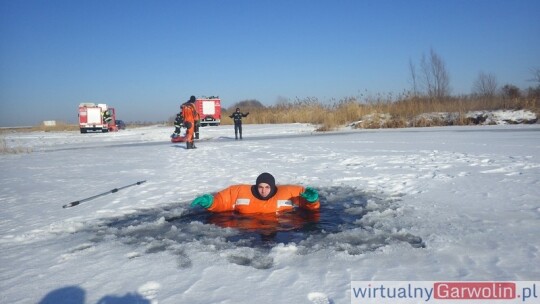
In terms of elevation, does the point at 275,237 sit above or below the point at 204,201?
below

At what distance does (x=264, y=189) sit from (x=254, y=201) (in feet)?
0.74

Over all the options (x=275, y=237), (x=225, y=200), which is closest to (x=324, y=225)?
(x=275, y=237)

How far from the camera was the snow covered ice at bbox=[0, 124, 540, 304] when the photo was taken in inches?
104

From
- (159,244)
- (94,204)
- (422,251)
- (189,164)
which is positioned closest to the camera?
(422,251)

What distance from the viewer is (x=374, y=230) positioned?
3.72 meters

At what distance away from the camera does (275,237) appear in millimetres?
3846

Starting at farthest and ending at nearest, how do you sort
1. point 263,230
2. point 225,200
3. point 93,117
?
point 93,117, point 225,200, point 263,230

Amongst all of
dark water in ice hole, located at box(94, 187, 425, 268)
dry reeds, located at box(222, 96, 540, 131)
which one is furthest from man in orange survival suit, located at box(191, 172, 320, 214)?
dry reeds, located at box(222, 96, 540, 131)

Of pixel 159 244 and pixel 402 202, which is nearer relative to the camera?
pixel 159 244

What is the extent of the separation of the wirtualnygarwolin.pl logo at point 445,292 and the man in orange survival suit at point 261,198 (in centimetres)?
227

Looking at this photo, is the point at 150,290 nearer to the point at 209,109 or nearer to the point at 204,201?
the point at 204,201

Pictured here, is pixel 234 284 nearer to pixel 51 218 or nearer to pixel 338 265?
pixel 338 265

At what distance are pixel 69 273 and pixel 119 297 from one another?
70 cm

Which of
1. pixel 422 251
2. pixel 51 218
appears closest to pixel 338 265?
pixel 422 251
